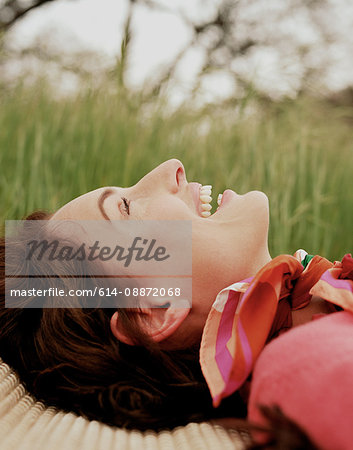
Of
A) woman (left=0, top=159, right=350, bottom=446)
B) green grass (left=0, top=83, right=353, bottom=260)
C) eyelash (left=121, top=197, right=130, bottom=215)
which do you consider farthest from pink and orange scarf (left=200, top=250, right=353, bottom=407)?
green grass (left=0, top=83, right=353, bottom=260)

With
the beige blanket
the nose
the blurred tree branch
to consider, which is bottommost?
the beige blanket

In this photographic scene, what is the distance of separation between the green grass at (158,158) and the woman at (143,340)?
27.7 inches

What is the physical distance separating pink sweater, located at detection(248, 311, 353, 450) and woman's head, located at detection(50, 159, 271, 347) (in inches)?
12.0

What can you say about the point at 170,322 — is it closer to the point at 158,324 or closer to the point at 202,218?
the point at 158,324

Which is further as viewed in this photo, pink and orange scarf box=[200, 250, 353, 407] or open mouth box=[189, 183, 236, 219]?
open mouth box=[189, 183, 236, 219]

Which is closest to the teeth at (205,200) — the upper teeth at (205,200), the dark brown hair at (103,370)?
the upper teeth at (205,200)

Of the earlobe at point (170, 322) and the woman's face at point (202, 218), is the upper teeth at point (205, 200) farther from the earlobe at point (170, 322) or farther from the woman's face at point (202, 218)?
→ the earlobe at point (170, 322)

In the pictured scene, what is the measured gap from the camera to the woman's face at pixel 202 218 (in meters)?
1.10

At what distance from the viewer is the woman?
41.4 inches

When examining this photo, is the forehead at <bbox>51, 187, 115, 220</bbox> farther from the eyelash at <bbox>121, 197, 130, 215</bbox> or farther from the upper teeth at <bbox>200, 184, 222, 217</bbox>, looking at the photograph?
the upper teeth at <bbox>200, 184, 222, 217</bbox>

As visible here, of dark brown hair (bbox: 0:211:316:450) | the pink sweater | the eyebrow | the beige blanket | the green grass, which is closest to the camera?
the pink sweater

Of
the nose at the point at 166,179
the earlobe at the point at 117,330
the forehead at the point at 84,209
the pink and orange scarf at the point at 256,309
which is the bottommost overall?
the earlobe at the point at 117,330

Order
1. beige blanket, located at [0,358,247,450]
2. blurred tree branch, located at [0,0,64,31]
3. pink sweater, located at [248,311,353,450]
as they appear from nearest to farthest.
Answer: pink sweater, located at [248,311,353,450] → beige blanket, located at [0,358,247,450] → blurred tree branch, located at [0,0,64,31]

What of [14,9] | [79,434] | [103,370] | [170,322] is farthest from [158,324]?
[14,9]
